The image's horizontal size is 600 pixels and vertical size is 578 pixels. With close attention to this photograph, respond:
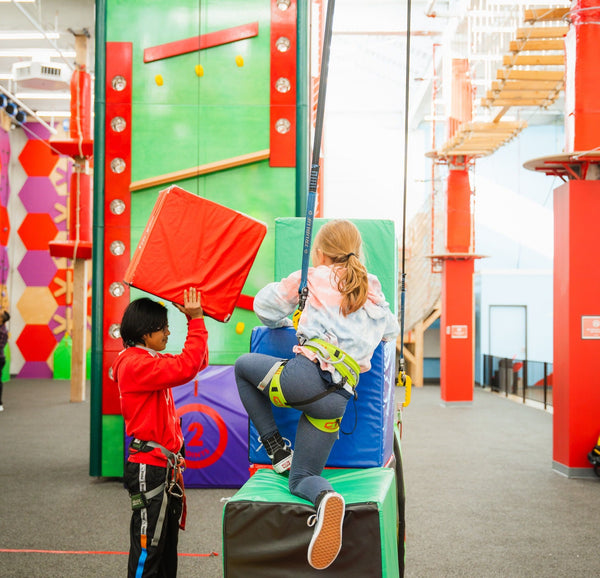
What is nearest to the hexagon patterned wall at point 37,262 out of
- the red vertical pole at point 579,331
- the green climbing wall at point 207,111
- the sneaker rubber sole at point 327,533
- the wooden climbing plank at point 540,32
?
the green climbing wall at point 207,111

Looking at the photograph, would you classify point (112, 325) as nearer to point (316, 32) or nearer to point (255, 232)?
point (255, 232)

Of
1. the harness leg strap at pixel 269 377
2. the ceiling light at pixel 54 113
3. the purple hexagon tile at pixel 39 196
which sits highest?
the ceiling light at pixel 54 113

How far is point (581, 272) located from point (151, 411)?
16.4ft

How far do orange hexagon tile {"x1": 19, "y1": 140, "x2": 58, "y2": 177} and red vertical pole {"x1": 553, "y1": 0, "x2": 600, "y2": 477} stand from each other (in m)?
13.2

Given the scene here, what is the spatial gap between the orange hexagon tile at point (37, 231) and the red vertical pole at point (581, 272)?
1313 cm

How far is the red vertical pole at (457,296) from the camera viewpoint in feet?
40.4

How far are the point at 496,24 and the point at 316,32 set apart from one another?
4.03 meters

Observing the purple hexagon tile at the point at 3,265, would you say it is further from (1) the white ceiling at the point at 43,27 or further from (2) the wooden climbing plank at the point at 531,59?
(2) the wooden climbing plank at the point at 531,59

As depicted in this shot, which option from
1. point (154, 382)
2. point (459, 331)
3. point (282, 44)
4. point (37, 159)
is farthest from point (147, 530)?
Answer: point (37, 159)

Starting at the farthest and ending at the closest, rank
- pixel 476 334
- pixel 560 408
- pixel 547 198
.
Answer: pixel 547 198 → pixel 476 334 → pixel 560 408

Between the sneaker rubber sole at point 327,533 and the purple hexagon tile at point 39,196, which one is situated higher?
the purple hexagon tile at point 39,196

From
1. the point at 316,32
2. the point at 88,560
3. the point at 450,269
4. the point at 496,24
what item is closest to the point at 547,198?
the point at 450,269

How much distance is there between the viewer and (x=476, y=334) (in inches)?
664

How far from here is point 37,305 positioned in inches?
669
